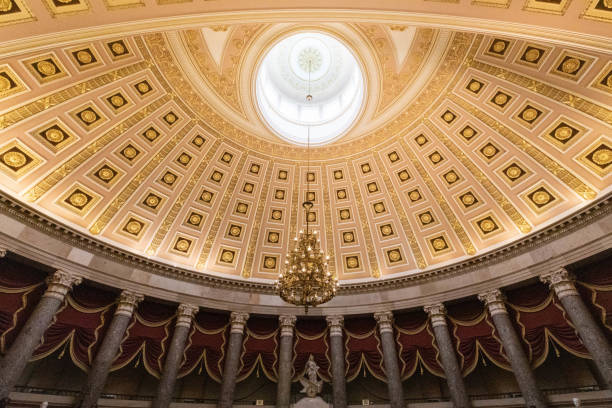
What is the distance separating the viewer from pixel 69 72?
8492 mm

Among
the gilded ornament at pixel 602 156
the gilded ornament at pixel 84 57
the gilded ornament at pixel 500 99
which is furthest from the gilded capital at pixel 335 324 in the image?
the gilded ornament at pixel 84 57

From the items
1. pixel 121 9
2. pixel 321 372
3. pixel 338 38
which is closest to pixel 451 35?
pixel 338 38

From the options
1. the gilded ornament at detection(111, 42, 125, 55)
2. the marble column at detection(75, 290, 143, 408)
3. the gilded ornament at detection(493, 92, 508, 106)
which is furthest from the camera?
the gilded ornament at detection(493, 92, 508, 106)

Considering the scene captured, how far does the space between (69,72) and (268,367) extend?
1125 cm

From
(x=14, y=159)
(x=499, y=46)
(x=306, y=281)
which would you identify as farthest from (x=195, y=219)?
(x=499, y=46)

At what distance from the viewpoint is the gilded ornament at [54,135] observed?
30.6 ft

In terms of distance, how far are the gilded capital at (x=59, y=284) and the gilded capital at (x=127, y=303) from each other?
149 centimetres

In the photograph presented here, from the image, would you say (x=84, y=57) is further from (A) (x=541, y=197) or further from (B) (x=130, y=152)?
(A) (x=541, y=197)

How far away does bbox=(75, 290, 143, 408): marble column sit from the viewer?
8.57 metres

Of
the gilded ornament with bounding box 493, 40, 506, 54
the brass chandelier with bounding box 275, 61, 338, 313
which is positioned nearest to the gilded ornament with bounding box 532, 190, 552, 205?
the gilded ornament with bounding box 493, 40, 506, 54

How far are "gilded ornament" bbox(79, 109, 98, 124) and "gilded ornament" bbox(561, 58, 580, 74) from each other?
1344 centimetres

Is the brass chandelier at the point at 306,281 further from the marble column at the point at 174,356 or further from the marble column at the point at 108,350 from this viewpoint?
the marble column at the point at 108,350

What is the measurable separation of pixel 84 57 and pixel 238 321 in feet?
31.2

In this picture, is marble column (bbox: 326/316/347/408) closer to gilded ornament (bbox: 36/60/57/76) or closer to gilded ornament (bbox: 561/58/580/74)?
gilded ornament (bbox: 561/58/580/74)
